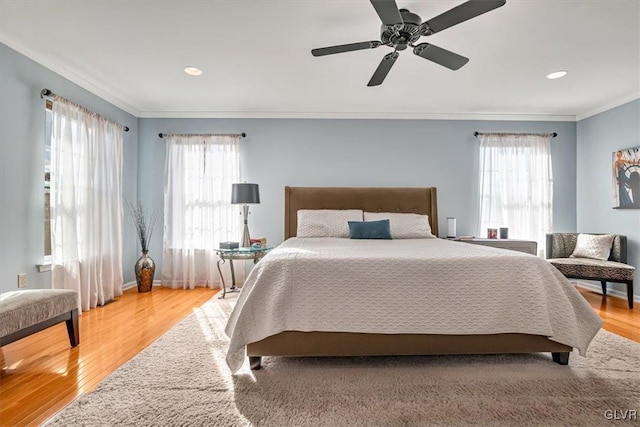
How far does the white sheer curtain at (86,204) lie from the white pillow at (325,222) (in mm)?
2235

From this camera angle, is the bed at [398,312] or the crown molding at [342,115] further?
the crown molding at [342,115]

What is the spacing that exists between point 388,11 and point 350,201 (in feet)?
9.09

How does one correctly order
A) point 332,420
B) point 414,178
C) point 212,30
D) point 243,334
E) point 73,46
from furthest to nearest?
point 414,178 → point 73,46 → point 212,30 → point 243,334 → point 332,420

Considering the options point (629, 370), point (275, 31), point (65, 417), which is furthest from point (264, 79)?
point (629, 370)

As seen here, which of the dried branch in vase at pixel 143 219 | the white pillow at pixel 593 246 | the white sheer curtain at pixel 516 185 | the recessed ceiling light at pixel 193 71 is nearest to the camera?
the recessed ceiling light at pixel 193 71

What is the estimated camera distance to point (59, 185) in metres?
3.20

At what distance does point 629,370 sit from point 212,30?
146 inches

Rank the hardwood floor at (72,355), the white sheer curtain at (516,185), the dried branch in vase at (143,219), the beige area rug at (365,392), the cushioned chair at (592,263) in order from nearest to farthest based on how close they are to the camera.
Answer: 1. the beige area rug at (365,392)
2. the hardwood floor at (72,355)
3. the cushioned chair at (592,263)
4. the dried branch in vase at (143,219)
5. the white sheer curtain at (516,185)

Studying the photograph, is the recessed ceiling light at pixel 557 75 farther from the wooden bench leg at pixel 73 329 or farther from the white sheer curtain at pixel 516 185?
the wooden bench leg at pixel 73 329

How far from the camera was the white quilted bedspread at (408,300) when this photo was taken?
2.00 metres

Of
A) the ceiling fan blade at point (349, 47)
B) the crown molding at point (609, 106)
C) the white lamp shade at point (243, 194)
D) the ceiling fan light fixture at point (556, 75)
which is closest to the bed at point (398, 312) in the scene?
the ceiling fan blade at point (349, 47)

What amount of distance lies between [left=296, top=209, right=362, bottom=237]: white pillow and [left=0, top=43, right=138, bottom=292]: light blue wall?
2536mm

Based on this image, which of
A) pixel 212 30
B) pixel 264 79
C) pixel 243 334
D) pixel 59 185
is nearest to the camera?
pixel 243 334

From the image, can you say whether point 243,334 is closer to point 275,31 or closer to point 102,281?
point 275,31
